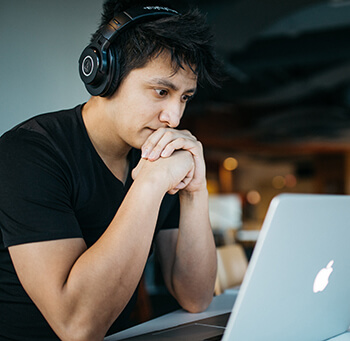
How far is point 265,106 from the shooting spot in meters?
8.53

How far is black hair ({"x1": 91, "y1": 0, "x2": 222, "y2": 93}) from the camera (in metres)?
1.24

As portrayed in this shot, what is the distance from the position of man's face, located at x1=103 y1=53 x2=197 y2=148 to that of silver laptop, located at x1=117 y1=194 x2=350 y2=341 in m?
0.55

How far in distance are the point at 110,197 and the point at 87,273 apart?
1.13ft

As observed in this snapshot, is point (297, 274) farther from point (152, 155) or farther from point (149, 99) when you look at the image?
point (149, 99)

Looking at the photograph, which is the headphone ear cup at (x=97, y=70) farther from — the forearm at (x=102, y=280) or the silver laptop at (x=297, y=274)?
the silver laptop at (x=297, y=274)

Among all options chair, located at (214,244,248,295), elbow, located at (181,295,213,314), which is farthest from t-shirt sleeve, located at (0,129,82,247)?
chair, located at (214,244,248,295)

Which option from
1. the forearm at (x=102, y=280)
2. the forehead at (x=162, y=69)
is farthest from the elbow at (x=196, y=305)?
the forehead at (x=162, y=69)

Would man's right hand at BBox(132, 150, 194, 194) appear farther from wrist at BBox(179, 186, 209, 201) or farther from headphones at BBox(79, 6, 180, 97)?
headphones at BBox(79, 6, 180, 97)

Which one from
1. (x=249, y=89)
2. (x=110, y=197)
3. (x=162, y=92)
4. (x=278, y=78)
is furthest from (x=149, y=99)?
(x=249, y=89)

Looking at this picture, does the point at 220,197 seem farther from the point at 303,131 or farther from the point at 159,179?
the point at 159,179

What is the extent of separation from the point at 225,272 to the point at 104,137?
1.62 meters

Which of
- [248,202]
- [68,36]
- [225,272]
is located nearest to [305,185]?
[248,202]

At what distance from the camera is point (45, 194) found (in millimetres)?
1064

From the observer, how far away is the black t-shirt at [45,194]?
40.9 inches
